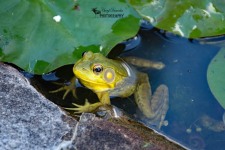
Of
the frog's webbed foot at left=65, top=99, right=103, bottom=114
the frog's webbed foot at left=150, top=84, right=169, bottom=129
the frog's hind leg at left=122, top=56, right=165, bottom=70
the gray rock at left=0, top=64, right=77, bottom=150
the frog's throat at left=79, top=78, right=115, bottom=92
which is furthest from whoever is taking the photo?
the frog's hind leg at left=122, top=56, right=165, bottom=70

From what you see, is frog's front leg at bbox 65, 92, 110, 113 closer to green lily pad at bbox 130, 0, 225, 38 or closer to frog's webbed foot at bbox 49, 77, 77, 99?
frog's webbed foot at bbox 49, 77, 77, 99

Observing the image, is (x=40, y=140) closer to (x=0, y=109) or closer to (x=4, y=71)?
(x=0, y=109)

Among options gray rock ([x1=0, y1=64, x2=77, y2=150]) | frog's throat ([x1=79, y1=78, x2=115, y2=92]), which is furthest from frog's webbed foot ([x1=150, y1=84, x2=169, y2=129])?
gray rock ([x1=0, y1=64, x2=77, y2=150])

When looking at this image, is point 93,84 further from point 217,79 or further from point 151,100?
point 217,79

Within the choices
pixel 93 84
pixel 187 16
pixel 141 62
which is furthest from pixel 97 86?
pixel 187 16

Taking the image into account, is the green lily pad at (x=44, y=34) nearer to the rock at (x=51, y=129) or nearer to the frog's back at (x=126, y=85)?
the rock at (x=51, y=129)

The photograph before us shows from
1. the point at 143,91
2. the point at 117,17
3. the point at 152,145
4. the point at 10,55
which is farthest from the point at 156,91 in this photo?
the point at 10,55
